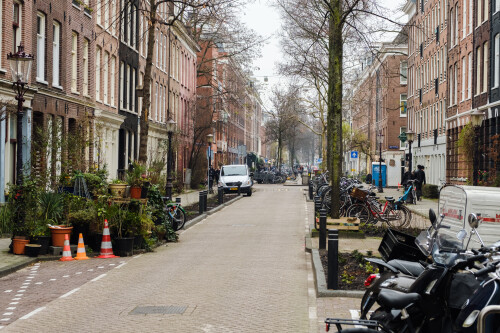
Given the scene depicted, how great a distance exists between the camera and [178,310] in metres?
9.56

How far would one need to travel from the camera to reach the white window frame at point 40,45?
83.2ft

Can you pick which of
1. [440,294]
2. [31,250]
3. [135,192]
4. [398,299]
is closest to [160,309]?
[398,299]

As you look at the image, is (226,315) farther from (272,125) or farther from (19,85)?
(272,125)

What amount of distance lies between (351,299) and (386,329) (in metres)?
5.18

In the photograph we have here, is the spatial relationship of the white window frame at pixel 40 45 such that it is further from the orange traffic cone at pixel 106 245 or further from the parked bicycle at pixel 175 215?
the orange traffic cone at pixel 106 245

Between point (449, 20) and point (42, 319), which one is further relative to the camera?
point (449, 20)

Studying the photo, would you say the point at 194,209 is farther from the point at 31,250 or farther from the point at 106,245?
the point at 31,250

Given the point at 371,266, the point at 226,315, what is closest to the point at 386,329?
the point at 226,315

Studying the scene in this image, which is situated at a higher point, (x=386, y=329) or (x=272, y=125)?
(x=272, y=125)

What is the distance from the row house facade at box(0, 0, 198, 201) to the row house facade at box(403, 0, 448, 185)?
1784 centimetres

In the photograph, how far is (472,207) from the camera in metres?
8.09

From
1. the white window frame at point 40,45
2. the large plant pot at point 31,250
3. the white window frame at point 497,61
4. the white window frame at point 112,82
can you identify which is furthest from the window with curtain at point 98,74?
the large plant pot at point 31,250

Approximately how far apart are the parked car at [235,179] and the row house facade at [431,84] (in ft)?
38.8

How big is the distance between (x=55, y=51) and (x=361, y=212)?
13.0 meters
